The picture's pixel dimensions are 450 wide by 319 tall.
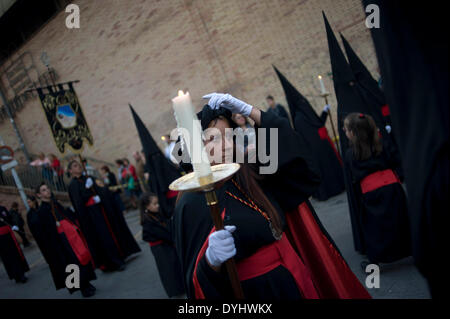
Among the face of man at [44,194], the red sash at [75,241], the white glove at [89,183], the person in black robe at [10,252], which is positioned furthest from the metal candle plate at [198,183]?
the person in black robe at [10,252]

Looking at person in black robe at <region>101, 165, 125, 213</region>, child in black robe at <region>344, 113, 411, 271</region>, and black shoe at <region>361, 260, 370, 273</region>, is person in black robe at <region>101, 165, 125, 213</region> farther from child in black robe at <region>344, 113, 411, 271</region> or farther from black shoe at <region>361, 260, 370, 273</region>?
child in black robe at <region>344, 113, 411, 271</region>

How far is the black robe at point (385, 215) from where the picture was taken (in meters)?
3.51

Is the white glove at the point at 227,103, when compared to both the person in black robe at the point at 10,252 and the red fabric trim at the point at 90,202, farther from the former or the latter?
the person in black robe at the point at 10,252

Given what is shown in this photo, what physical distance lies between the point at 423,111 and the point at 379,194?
10.4ft

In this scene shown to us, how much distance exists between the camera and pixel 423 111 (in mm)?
704

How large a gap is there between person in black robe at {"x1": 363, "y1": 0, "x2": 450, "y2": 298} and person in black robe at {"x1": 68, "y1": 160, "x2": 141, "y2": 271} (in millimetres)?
6852

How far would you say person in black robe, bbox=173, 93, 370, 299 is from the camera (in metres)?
1.75

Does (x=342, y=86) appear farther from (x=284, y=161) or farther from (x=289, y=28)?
(x=284, y=161)

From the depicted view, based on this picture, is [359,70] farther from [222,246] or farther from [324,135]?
[324,135]

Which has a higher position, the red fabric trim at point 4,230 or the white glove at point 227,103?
the white glove at point 227,103

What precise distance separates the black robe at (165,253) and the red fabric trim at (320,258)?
3134mm

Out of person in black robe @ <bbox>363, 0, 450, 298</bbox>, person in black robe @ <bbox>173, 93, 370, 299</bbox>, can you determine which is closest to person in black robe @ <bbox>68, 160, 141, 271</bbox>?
person in black robe @ <bbox>173, 93, 370, 299</bbox>

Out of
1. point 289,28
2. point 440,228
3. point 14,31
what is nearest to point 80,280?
point 14,31
